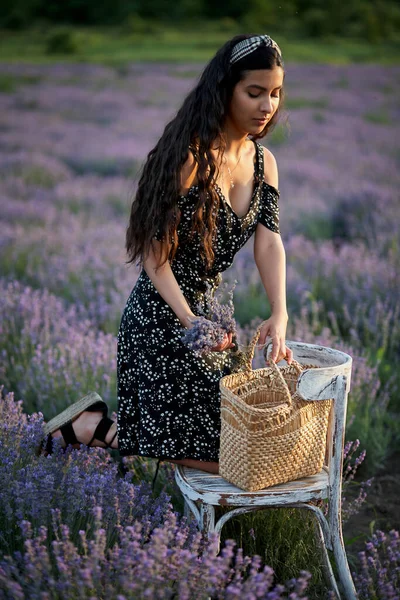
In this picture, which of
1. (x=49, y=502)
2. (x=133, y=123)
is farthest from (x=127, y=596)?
(x=133, y=123)

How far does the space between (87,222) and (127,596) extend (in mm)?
5883

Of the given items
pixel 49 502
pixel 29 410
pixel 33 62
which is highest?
pixel 33 62

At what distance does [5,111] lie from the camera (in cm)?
1331

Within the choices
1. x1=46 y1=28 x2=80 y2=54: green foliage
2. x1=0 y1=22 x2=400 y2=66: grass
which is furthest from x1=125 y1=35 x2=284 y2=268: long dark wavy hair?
x1=46 y1=28 x2=80 y2=54: green foliage

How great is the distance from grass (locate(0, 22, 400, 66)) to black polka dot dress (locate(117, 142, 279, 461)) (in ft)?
50.6

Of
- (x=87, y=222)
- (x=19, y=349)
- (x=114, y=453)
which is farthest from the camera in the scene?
(x=87, y=222)

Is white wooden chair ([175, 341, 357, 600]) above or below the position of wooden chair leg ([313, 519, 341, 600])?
above

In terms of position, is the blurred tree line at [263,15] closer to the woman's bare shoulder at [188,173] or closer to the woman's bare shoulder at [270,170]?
the woman's bare shoulder at [270,170]

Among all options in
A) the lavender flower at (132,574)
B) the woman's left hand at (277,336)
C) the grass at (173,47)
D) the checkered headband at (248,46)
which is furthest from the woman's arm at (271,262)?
the grass at (173,47)

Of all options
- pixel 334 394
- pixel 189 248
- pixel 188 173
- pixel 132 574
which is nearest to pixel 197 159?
pixel 188 173

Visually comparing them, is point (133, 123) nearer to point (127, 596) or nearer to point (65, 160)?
point (65, 160)

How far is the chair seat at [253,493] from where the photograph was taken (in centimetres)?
198

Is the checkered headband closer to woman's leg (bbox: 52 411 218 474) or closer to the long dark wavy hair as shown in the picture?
the long dark wavy hair

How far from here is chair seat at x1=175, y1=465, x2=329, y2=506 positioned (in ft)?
6.48
